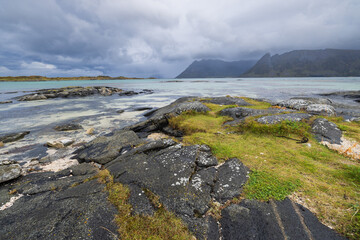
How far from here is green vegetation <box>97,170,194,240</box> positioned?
3438 millimetres

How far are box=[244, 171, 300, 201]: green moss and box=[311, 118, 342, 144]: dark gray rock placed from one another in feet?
17.0

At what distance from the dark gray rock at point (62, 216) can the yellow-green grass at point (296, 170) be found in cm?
394

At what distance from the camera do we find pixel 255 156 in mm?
6527

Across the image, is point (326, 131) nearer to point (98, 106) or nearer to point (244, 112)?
point (244, 112)

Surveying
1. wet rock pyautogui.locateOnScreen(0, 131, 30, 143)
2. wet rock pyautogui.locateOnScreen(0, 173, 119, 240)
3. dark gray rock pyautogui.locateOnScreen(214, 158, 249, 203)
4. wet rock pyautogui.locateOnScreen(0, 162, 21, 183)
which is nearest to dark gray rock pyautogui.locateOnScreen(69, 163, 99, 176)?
wet rock pyautogui.locateOnScreen(0, 173, 119, 240)

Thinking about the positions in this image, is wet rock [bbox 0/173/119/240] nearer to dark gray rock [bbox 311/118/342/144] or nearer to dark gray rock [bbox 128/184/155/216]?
dark gray rock [bbox 128/184/155/216]

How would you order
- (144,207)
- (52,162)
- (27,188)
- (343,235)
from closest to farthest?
(343,235)
(144,207)
(27,188)
(52,162)

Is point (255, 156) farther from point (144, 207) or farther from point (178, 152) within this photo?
point (144, 207)

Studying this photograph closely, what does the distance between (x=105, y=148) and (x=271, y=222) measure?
8754 mm

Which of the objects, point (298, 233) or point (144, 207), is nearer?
point (298, 233)

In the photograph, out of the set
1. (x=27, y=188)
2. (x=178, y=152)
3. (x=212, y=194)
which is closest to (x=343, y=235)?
(x=212, y=194)

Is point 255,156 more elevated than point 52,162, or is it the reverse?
point 255,156

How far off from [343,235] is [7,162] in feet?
42.1

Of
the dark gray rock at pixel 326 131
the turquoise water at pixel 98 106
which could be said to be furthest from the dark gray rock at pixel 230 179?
the turquoise water at pixel 98 106
